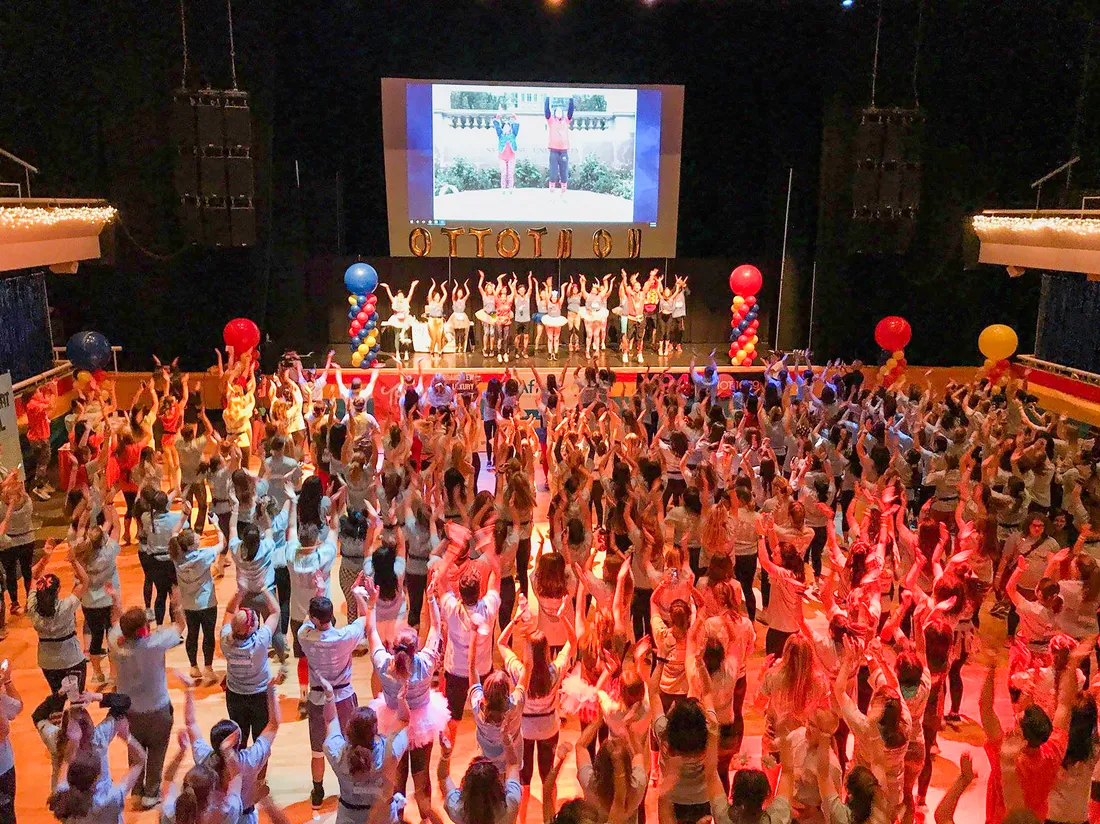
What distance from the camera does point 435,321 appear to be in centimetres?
1288

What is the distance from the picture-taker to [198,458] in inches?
276

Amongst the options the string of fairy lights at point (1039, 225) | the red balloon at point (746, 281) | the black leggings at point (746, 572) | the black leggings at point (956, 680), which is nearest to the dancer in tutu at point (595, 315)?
the red balloon at point (746, 281)

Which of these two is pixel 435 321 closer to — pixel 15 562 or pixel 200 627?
pixel 15 562

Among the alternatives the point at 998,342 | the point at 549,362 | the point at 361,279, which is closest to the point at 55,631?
the point at 361,279

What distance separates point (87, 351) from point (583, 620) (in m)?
7.88

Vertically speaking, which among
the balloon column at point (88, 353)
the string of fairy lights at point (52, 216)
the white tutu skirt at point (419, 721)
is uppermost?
the string of fairy lights at point (52, 216)

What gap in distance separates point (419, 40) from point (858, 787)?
12.4 metres

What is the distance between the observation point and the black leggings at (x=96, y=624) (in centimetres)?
511

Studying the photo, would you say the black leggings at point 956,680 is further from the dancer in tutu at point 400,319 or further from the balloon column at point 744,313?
the dancer in tutu at point 400,319

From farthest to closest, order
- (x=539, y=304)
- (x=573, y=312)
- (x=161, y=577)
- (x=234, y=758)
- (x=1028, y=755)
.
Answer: (x=573, y=312)
(x=539, y=304)
(x=161, y=577)
(x=1028, y=755)
(x=234, y=758)

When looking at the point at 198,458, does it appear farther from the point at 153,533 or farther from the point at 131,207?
the point at 131,207

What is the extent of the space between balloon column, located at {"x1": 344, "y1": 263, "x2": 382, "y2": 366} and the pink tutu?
28.7 ft

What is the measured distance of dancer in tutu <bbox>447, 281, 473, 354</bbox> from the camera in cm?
1295

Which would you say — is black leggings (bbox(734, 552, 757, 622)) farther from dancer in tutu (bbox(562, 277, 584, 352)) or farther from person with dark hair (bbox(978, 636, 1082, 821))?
dancer in tutu (bbox(562, 277, 584, 352))
